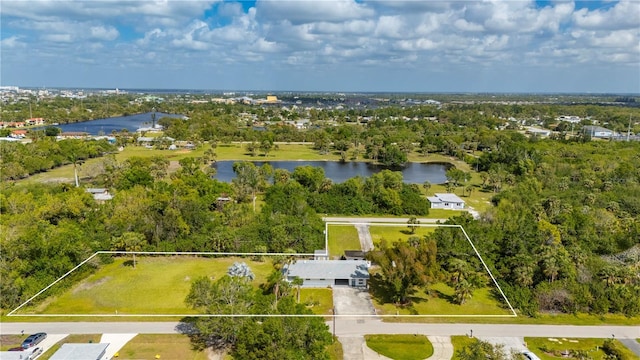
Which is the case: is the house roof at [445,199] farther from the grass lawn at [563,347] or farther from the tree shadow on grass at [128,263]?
the tree shadow on grass at [128,263]

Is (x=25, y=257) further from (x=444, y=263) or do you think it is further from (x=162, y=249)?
(x=444, y=263)

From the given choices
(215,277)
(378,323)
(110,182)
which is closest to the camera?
(378,323)

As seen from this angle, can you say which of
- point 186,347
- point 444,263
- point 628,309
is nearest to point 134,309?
point 186,347

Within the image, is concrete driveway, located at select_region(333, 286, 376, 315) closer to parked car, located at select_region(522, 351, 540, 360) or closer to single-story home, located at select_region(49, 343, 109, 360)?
parked car, located at select_region(522, 351, 540, 360)

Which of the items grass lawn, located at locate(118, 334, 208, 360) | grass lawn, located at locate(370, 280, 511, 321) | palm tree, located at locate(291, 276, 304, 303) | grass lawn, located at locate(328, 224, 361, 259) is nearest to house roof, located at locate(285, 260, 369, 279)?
palm tree, located at locate(291, 276, 304, 303)

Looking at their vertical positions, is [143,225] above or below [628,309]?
above
